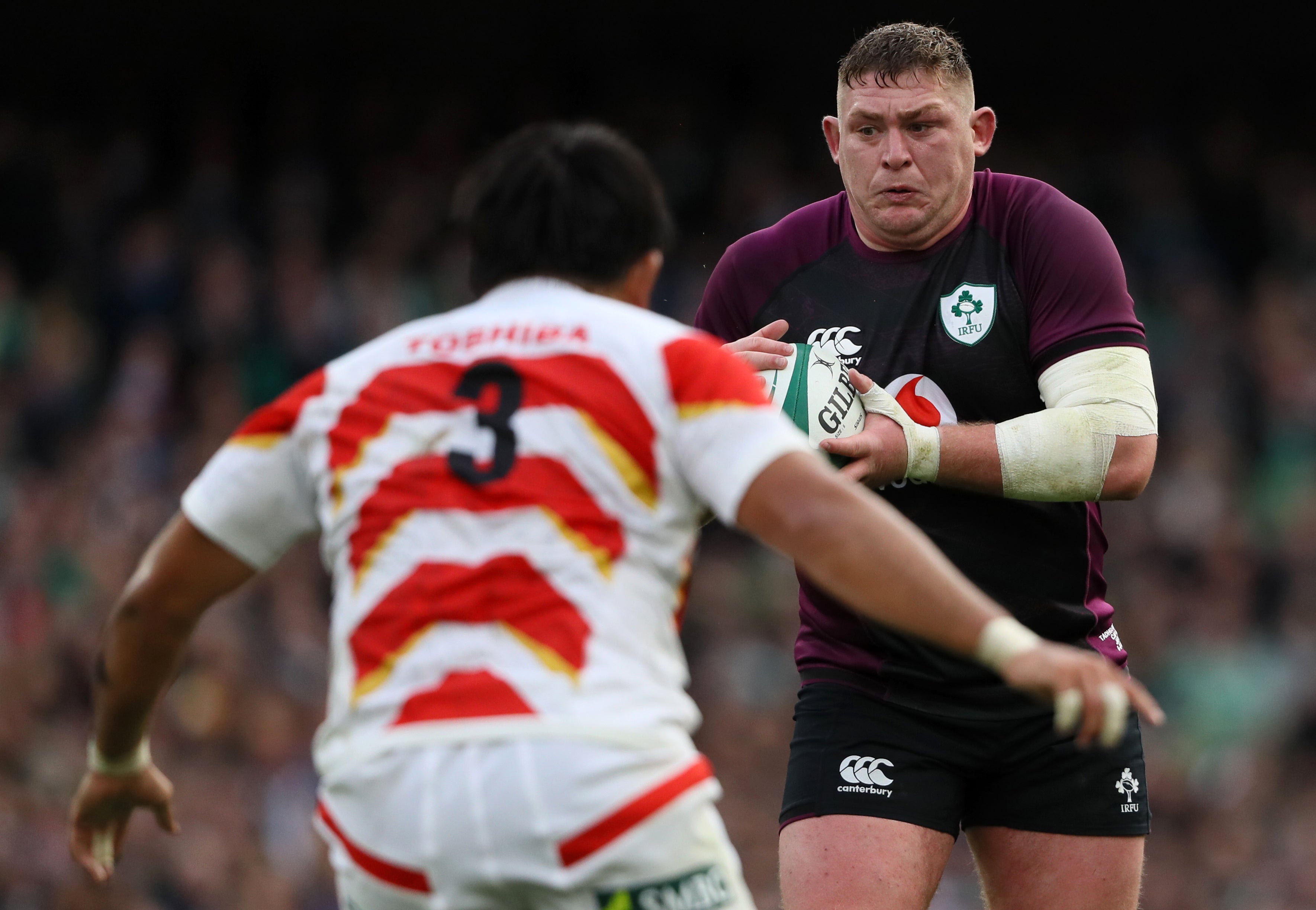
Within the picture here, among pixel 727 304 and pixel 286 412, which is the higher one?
pixel 727 304

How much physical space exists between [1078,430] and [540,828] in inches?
77.3

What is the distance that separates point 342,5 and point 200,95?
1.47 metres

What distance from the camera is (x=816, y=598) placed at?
4449mm

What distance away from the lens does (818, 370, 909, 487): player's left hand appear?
407 centimetres

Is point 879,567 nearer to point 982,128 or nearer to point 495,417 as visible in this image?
point 495,417

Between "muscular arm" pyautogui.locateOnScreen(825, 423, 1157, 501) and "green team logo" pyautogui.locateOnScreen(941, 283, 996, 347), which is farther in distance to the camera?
"green team logo" pyautogui.locateOnScreen(941, 283, 996, 347)

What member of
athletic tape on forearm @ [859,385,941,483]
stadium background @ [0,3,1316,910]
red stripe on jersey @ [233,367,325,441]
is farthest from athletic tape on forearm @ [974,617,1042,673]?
stadium background @ [0,3,1316,910]

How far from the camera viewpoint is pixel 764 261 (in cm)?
466

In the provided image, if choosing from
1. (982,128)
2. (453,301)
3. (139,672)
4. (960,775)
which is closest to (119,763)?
(139,672)

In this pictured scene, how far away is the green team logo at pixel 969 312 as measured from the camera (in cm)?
432

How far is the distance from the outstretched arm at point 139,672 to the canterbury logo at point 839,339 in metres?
1.88

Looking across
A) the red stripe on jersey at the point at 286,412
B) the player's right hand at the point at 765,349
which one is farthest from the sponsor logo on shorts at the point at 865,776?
the red stripe on jersey at the point at 286,412

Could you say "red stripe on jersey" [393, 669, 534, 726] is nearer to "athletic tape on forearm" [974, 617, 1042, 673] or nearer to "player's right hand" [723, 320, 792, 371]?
"athletic tape on forearm" [974, 617, 1042, 673]

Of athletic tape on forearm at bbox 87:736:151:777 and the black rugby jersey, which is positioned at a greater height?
the black rugby jersey
